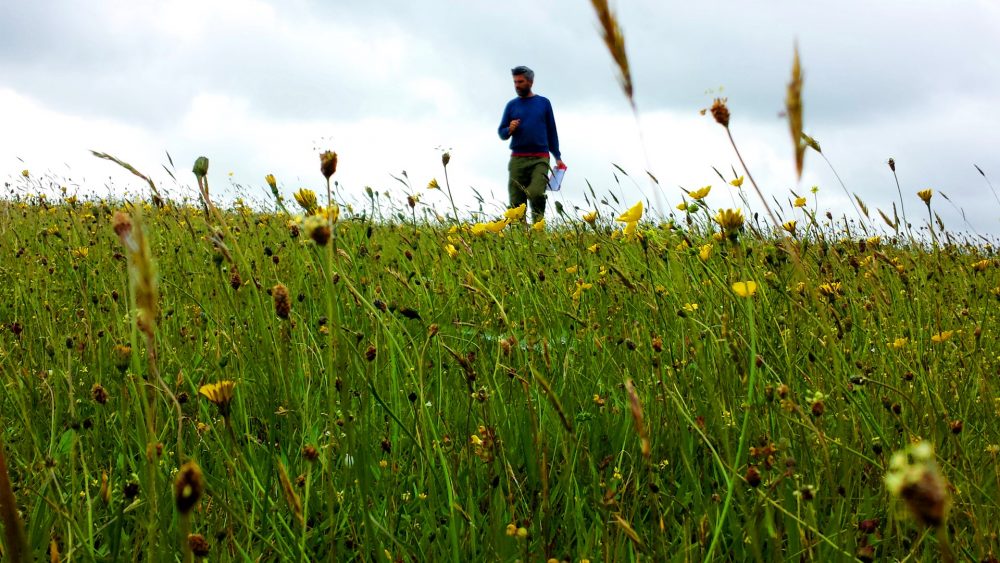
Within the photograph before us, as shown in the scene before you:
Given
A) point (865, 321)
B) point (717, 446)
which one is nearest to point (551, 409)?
point (717, 446)

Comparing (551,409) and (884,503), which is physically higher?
(551,409)

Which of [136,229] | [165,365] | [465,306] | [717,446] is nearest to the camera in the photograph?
[136,229]

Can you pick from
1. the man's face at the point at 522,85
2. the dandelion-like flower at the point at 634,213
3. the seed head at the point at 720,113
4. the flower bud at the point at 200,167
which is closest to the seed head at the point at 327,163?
the flower bud at the point at 200,167

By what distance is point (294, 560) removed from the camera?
1.22 meters

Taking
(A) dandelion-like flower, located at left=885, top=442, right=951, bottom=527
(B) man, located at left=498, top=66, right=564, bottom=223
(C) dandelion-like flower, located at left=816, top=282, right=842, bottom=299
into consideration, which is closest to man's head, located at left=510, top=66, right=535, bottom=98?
(B) man, located at left=498, top=66, right=564, bottom=223

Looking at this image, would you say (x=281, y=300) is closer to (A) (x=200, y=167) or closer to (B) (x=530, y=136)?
(A) (x=200, y=167)

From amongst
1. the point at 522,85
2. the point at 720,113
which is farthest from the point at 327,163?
the point at 522,85

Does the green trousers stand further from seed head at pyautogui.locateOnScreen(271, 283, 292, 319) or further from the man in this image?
seed head at pyautogui.locateOnScreen(271, 283, 292, 319)

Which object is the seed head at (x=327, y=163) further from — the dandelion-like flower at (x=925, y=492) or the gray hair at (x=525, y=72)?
the gray hair at (x=525, y=72)

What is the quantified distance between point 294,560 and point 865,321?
2329mm

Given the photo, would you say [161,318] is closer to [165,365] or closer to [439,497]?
[165,365]

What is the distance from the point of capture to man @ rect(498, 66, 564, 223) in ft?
29.2

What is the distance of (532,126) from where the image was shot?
888cm

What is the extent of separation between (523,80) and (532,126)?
0.62m
